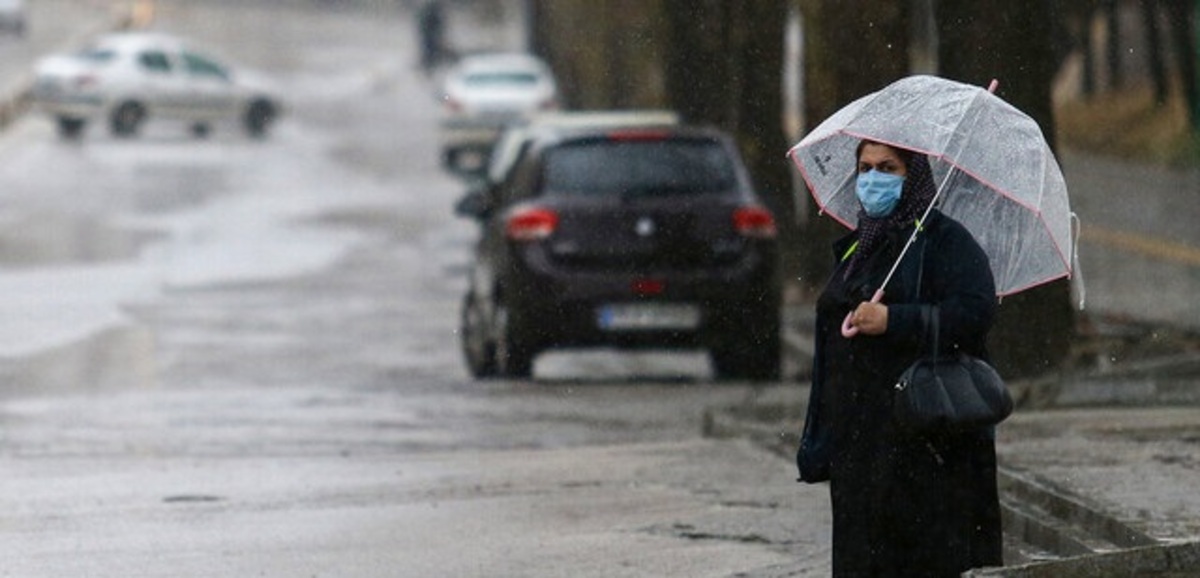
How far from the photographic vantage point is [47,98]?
4988cm

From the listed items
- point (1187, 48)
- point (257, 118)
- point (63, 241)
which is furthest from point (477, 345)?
point (257, 118)

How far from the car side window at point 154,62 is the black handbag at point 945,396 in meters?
46.0

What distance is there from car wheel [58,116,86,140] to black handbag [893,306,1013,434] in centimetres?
4417

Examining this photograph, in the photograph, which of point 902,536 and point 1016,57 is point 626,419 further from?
point 902,536

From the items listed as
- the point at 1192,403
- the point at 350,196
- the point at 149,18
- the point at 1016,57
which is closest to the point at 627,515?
the point at 1192,403

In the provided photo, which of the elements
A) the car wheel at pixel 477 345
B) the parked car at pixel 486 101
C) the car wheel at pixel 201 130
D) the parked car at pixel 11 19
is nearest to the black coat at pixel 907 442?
the car wheel at pixel 477 345

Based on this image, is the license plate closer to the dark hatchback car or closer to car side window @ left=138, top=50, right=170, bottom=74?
the dark hatchback car

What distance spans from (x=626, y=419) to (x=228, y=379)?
11.0 feet

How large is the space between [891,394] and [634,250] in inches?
427

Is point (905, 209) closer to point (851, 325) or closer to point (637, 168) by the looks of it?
point (851, 325)

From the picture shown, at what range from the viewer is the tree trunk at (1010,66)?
56.9ft

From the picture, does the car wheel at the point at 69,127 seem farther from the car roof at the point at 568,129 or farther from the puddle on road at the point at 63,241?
the car roof at the point at 568,129

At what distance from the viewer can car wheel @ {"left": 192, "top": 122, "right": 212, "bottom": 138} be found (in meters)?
53.8

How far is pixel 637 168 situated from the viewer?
18312 mm
